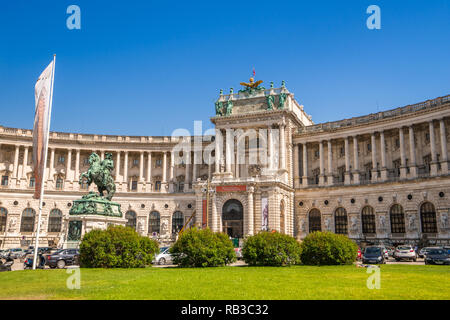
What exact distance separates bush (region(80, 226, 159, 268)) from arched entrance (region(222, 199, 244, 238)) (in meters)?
33.6

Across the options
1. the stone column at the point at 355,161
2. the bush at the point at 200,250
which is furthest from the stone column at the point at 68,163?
the bush at the point at 200,250

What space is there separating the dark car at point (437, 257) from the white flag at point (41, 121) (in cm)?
2948

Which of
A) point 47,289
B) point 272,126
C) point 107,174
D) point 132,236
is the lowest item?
point 47,289

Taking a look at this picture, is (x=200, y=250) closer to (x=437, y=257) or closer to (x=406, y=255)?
(x=437, y=257)

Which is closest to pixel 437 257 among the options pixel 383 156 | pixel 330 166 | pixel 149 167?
pixel 383 156

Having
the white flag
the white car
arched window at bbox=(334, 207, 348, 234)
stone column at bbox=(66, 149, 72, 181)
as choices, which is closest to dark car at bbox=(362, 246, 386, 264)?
the white car

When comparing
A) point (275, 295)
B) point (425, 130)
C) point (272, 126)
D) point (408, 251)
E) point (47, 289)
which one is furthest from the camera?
point (272, 126)

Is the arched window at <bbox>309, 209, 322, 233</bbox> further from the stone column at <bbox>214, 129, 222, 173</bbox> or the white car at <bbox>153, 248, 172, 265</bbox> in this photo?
the white car at <bbox>153, 248, 172, 265</bbox>

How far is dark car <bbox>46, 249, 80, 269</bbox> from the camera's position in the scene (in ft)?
95.1

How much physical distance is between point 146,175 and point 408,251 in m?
49.7

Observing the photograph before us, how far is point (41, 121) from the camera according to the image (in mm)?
26969

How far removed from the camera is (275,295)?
14.2m
